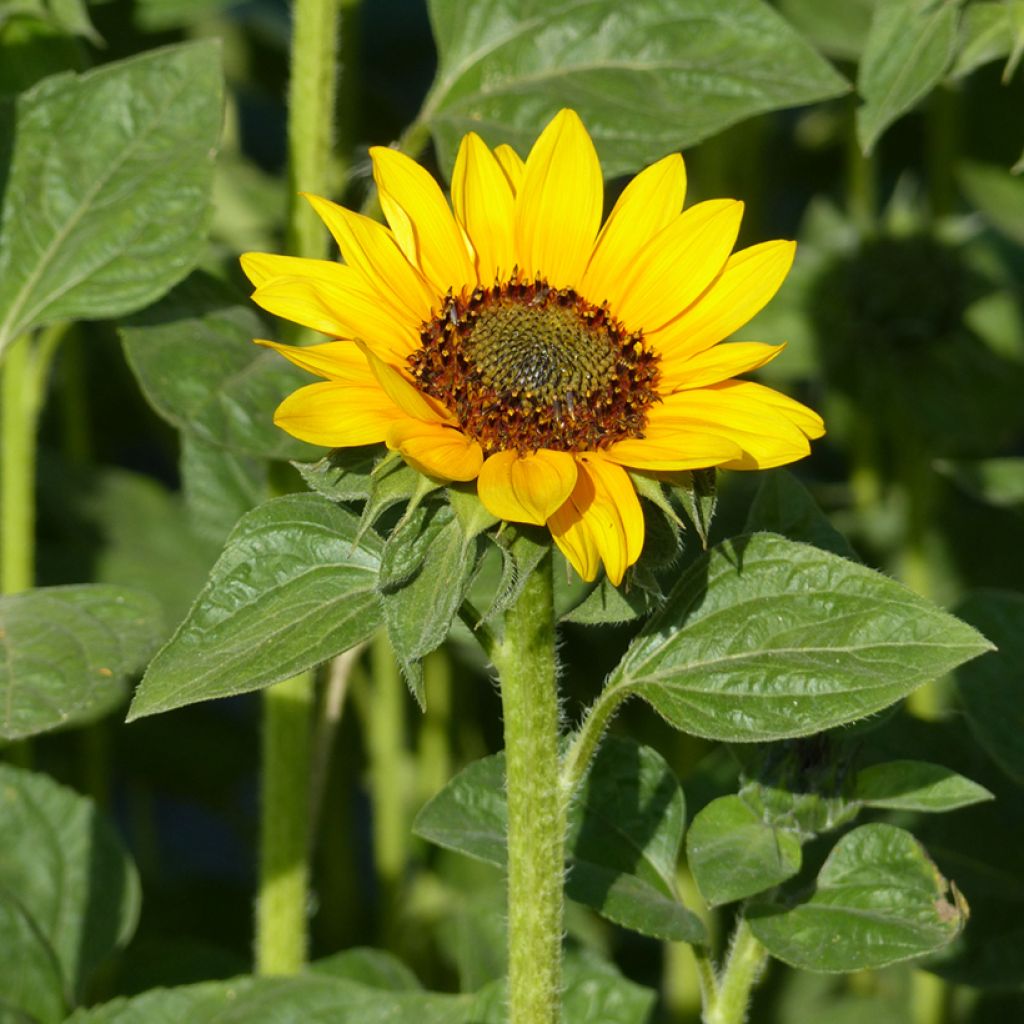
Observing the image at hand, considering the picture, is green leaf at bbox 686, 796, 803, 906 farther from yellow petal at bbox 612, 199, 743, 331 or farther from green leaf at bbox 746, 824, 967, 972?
yellow petal at bbox 612, 199, 743, 331

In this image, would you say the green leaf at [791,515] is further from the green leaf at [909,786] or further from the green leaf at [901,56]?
the green leaf at [901,56]

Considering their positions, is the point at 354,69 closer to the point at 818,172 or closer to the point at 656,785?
the point at 818,172

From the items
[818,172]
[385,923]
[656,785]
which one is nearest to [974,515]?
[818,172]

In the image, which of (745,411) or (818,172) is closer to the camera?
(745,411)

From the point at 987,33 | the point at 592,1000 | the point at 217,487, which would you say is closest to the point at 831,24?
the point at 987,33

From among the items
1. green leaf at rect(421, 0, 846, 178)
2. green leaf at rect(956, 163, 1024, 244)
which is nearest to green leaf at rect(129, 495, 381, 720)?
green leaf at rect(421, 0, 846, 178)

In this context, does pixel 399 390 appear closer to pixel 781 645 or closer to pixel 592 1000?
pixel 781 645
